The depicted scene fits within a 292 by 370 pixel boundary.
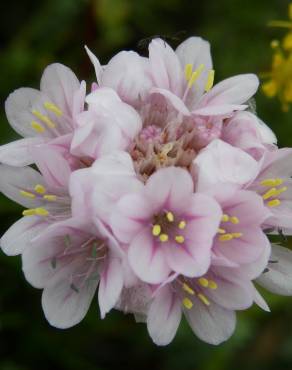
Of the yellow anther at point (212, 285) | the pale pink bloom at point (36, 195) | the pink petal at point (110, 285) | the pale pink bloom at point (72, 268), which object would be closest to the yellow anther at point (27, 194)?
the pale pink bloom at point (36, 195)

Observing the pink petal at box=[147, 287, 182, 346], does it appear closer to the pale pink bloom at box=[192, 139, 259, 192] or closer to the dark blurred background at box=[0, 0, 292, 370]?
the pale pink bloom at box=[192, 139, 259, 192]

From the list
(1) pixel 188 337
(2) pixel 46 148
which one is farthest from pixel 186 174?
(1) pixel 188 337

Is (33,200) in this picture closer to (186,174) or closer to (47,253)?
(47,253)

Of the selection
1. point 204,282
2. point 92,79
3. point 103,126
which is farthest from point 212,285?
point 92,79

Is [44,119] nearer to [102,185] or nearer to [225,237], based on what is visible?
[102,185]

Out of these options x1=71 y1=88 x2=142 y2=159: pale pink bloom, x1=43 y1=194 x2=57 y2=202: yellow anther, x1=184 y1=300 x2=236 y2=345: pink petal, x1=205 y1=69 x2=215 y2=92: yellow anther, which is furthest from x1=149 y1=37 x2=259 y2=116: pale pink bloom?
x1=184 y1=300 x2=236 y2=345: pink petal

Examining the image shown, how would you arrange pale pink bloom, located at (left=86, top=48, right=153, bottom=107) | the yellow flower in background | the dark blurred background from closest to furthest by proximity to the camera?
pale pink bloom, located at (left=86, top=48, right=153, bottom=107), the yellow flower in background, the dark blurred background

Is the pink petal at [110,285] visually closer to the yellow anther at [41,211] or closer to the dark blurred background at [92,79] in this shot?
the yellow anther at [41,211]
